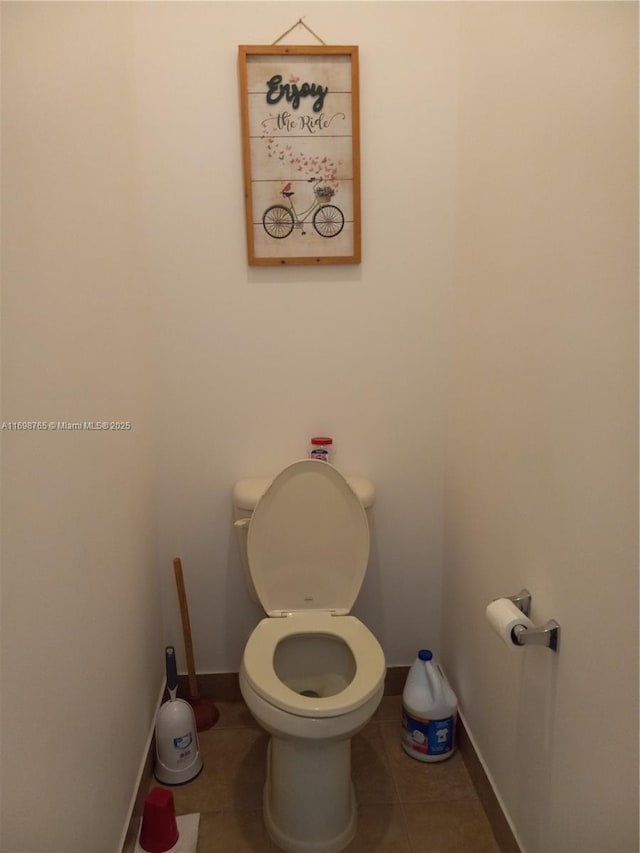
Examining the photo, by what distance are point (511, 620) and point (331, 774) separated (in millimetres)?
657

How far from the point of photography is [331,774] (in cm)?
144

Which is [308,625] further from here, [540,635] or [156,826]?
[540,635]

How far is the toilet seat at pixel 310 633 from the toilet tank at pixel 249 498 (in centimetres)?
19

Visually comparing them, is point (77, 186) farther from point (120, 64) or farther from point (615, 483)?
point (615, 483)

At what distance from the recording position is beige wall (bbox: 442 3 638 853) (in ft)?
2.95

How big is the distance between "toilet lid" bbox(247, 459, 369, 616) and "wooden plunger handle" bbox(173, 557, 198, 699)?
0.90 ft

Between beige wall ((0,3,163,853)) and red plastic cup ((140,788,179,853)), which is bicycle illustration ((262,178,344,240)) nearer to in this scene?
beige wall ((0,3,163,853))

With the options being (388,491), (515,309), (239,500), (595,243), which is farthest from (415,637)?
(595,243)

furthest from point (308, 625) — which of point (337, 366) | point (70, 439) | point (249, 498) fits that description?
point (70, 439)

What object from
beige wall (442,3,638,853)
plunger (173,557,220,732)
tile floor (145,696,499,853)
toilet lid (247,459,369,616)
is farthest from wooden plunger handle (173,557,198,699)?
beige wall (442,3,638,853)

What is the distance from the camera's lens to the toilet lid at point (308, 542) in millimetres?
1678

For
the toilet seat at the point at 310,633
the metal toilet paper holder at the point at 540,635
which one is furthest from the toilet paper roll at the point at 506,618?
the toilet seat at the point at 310,633

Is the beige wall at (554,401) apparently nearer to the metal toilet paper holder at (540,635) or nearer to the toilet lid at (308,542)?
the metal toilet paper holder at (540,635)

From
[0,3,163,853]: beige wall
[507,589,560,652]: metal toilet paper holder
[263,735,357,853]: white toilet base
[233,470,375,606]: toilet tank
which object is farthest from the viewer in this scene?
[233,470,375,606]: toilet tank
